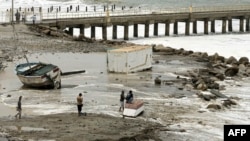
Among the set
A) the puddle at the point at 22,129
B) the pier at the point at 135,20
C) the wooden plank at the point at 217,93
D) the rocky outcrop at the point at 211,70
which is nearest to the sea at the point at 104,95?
the wooden plank at the point at 217,93

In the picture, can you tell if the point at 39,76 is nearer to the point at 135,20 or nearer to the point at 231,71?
the point at 231,71

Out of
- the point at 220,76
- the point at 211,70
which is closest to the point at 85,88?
the point at 220,76

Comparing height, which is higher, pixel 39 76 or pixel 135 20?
pixel 135 20

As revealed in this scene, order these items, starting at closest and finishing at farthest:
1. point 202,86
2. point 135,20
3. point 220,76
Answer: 1. point 202,86
2. point 220,76
3. point 135,20

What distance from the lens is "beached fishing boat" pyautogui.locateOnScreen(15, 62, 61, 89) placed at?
29.8 metres

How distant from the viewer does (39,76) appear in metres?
29.7

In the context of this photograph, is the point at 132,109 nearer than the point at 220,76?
Yes

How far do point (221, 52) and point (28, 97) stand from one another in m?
26.4

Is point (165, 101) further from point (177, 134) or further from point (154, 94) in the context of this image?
point (177, 134)

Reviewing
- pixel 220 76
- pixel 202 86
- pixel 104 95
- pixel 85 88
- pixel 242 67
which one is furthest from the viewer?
pixel 242 67

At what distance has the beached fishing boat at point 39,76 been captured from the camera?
29.8 metres

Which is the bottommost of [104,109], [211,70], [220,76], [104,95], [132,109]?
[104,109]

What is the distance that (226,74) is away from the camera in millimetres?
36219

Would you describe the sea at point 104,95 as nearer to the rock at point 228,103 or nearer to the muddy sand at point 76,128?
the rock at point 228,103
